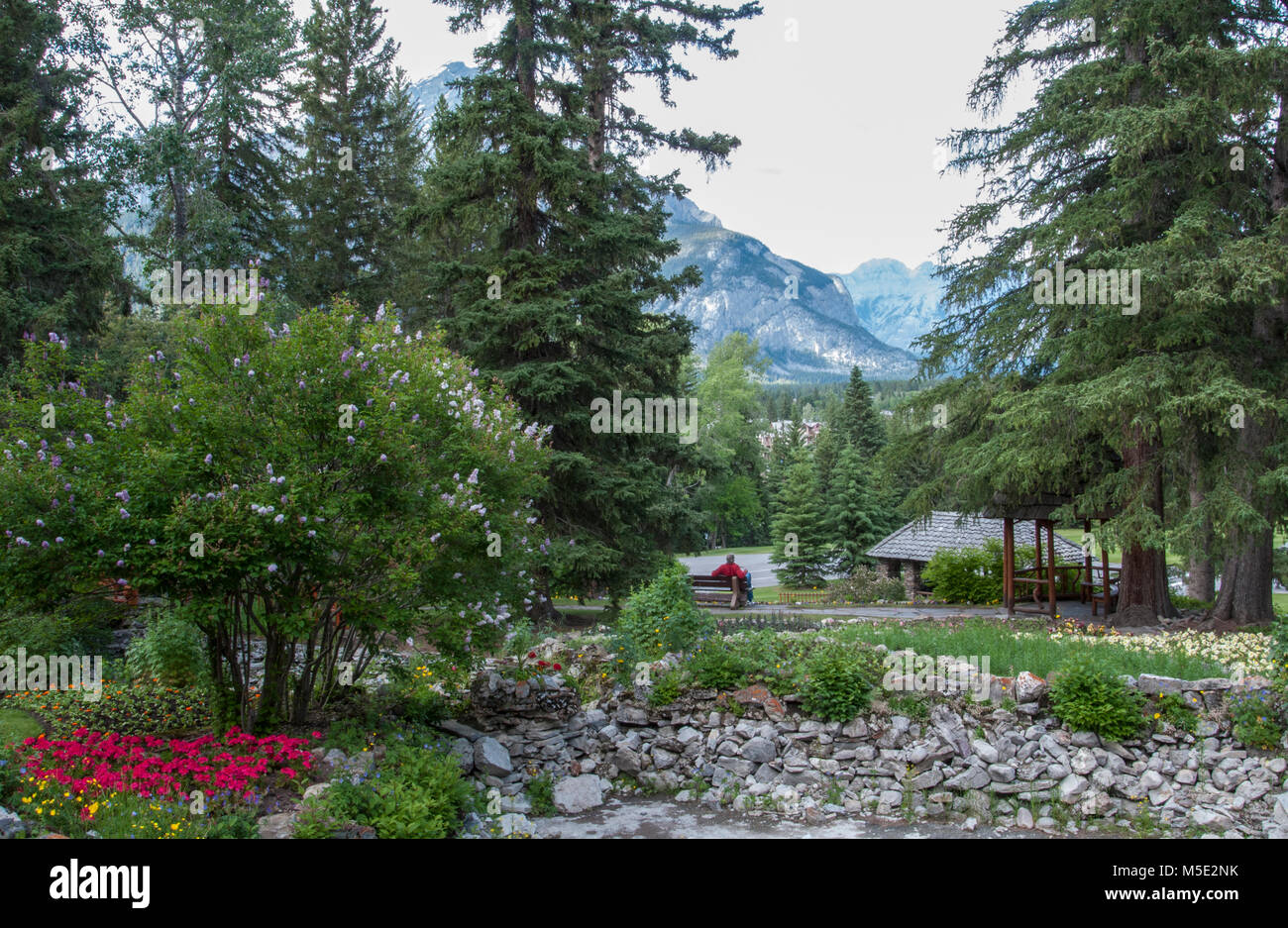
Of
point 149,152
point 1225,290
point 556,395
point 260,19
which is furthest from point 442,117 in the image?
point 1225,290

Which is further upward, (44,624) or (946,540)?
(44,624)

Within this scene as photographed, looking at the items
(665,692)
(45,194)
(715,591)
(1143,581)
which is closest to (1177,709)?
(665,692)

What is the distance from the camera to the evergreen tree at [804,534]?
30484mm

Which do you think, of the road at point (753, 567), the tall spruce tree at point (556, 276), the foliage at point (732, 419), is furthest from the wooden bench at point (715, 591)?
the foliage at point (732, 419)

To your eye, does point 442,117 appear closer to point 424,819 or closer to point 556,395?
point 556,395

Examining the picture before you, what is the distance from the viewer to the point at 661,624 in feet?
33.6

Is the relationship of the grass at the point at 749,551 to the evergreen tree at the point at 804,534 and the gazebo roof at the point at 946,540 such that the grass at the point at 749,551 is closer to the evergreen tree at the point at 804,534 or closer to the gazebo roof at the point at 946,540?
the evergreen tree at the point at 804,534

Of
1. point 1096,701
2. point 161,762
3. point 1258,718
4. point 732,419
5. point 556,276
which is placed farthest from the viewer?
point 732,419

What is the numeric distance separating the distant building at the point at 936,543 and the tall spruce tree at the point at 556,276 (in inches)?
400

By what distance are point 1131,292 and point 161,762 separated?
43.5ft

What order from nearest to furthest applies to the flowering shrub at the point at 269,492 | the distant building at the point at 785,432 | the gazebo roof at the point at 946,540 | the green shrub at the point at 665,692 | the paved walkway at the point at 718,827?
the flowering shrub at the point at 269,492 < the paved walkway at the point at 718,827 < the green shrub at the point at 665,692 < the gazebo roof at the point at 946,540 < the distant building at the point at 785,432

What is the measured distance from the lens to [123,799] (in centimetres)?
561

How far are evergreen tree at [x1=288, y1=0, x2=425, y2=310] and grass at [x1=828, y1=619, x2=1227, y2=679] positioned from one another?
57.7 ft

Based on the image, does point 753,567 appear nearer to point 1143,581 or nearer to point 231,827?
point 1143,581
